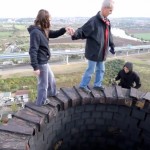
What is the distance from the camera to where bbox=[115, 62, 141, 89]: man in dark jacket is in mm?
3643

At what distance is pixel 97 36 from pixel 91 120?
1.18m

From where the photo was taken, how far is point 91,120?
3.45 metres

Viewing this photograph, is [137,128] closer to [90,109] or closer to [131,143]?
[131,143]

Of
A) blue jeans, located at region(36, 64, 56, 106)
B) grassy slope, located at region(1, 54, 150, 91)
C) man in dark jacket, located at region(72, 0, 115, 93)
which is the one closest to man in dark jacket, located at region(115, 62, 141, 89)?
man in dark jacket, located at region(72, 0, 115, 93)

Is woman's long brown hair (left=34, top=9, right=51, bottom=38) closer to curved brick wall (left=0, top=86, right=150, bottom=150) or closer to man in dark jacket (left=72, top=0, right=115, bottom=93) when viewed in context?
man in dark jacket (left=72, top=0, right=115, bottom=93)

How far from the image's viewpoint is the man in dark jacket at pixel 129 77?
12.0ft

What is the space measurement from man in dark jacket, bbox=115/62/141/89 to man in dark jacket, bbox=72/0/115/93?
468 mm

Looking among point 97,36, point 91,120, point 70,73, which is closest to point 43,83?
point 97,36

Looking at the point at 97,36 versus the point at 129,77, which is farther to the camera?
the point at 129,77

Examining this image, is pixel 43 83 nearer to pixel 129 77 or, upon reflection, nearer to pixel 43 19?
pixel 43 19

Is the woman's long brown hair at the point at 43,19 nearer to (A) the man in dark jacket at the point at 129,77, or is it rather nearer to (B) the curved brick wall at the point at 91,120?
(B) the curved brick wall at the point at 91,120

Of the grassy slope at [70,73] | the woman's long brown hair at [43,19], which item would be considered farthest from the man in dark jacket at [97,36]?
the grassy slope at [70,73]

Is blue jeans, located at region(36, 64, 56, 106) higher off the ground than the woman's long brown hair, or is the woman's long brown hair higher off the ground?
Result: the woman's long brown hair

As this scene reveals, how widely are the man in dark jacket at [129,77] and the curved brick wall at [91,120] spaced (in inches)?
14.5
